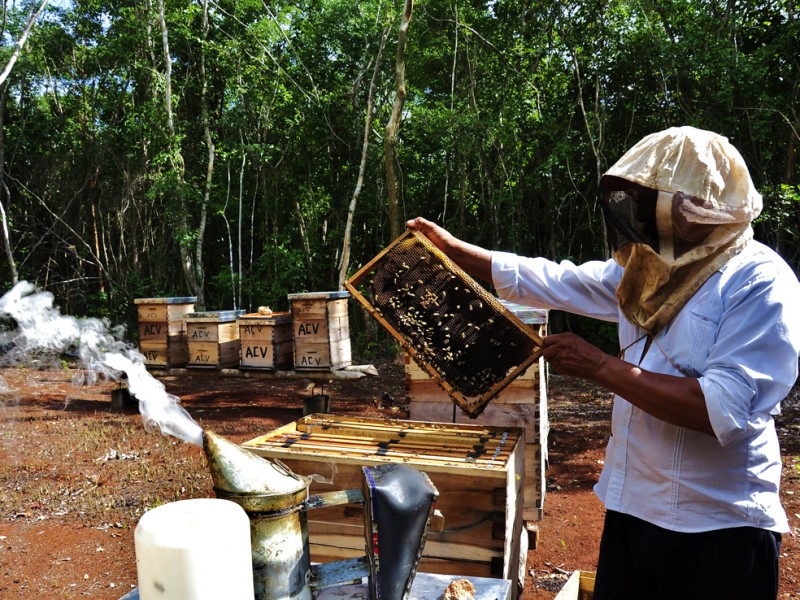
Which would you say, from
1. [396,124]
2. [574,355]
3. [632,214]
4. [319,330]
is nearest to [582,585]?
[574,355]

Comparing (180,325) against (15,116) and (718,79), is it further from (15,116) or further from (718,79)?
(15,116)

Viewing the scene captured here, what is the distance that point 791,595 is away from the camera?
10.7 ft

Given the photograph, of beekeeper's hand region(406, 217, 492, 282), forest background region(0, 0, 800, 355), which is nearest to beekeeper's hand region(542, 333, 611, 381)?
beekeeper's hand region(406, 217, 492, 282)

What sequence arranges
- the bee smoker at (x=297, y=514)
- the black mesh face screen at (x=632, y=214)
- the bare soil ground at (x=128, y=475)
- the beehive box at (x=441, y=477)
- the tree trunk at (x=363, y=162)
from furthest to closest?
the tree trunk at (x=363, y=162) < the bare soil ground at (x=128, y=475) < the beehive box at (x=441, y=477) < the black mesh face screen at (x=632, y=214) < the bee smoker at (x=297, y=514)

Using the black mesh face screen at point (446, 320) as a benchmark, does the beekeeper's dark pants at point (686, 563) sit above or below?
below

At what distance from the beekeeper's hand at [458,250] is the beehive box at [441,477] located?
27.0 inches

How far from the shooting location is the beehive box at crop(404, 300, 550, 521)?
3566 millimetres

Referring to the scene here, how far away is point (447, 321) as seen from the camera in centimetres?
273

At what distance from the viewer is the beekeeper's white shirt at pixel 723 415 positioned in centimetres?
149

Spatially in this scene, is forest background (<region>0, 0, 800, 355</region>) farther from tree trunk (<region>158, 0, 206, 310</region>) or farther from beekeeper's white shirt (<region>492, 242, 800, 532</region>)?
beekeeper's white shirt (<region>492, 242, 800, 532</region>)

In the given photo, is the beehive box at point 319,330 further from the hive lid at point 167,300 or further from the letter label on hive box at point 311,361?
the hive lid at point 167,300

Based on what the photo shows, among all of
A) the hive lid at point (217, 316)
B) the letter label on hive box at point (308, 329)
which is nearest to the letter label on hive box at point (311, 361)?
the letter label on hive box at point (308, 329)

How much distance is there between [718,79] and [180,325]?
871cm

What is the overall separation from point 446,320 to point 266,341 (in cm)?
463
